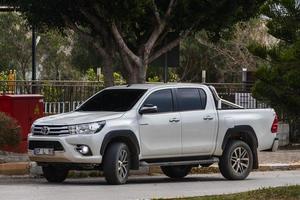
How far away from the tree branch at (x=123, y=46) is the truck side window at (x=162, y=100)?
8.28 feet

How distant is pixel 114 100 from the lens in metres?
15.4

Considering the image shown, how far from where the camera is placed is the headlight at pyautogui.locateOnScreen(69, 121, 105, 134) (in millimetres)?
14078

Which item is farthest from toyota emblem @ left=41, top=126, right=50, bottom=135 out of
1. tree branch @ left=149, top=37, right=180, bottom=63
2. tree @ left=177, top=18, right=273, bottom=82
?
tree @ left=177, top=18, right=273, bottom=82

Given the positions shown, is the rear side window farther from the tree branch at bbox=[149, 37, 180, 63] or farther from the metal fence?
the metal fence

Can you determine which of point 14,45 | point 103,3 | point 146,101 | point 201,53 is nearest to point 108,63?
point 103,3

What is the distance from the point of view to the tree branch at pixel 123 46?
1747 centimetres

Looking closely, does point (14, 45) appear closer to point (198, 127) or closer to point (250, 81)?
point (250, 81)

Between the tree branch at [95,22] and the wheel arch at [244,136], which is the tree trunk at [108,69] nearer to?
the tree branch at [95,22]

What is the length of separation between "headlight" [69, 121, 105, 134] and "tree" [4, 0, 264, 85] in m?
3.29

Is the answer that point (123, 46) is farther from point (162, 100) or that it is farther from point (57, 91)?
point (57, 91)

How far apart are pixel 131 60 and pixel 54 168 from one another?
13.0ft

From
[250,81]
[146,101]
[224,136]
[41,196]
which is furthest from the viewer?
[250,81]

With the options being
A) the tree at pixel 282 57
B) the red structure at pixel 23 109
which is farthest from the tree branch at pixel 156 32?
the tree at pixel 282 57

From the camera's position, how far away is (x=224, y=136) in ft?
52.4
